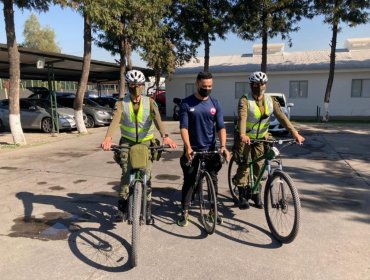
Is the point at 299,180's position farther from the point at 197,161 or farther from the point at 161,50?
the point at 161,50

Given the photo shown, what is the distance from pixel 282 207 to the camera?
4223 millimetres

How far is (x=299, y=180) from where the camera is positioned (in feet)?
23.1

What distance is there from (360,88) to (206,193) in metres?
21.2

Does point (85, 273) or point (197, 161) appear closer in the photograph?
point (85, 273)

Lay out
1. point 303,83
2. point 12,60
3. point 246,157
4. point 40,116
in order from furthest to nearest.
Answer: point 303,83 → point 40,116 → point 12,60 → point 246,157

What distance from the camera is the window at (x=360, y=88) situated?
22281 mm

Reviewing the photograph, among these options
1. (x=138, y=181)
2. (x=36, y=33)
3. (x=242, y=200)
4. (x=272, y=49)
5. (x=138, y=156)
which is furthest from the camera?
(x=36, y=33)

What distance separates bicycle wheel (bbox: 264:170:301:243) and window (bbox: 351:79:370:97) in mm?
20666

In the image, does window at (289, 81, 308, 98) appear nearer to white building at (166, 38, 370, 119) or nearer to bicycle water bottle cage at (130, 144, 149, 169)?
white building at (166, 38, 370, 119)

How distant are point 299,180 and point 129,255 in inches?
170

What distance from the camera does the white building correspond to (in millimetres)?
22375

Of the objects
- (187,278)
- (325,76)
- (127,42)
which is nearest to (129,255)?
(187,278)

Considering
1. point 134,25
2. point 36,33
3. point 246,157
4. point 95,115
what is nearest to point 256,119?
point 246,157

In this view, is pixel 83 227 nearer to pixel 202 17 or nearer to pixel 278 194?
pixel 278 194
